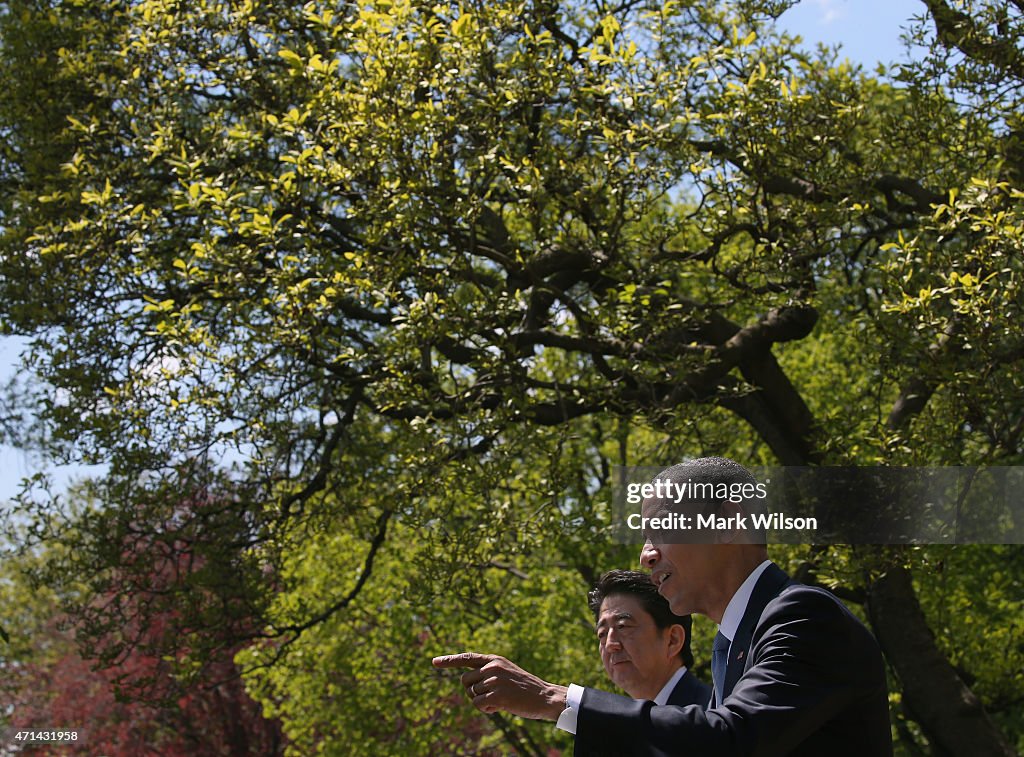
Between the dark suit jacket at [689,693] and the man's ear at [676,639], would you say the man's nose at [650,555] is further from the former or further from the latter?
the man's ear at [676,639]

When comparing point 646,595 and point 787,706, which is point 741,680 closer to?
point 787,706

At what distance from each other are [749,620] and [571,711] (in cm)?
51

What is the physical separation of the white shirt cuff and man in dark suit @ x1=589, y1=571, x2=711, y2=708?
1.98 metres

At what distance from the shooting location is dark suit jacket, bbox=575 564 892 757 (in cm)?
247

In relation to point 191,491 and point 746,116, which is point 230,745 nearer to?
point 191,491

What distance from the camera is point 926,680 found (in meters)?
10.4

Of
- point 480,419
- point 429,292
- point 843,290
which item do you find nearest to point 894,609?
point 843,290

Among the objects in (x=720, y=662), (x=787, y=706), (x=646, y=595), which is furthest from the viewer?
(x=646, y=595)

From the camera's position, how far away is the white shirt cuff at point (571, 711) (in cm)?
260

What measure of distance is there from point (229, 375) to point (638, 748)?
290 inches

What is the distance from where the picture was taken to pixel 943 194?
31.7 ft
